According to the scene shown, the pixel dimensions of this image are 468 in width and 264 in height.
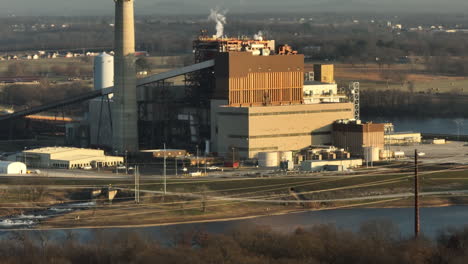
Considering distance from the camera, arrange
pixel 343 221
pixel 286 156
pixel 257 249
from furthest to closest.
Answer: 1. pixel 286 156
2. pixel 343 221
3. pixel 257 249

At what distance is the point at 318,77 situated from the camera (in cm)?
6550

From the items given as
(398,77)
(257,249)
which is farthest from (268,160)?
(398,77)

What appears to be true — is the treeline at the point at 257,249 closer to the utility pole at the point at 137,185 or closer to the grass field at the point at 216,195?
the grass field at the point at 216,195

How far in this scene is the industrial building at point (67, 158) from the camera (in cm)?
5550

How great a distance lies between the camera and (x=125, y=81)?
5828cm

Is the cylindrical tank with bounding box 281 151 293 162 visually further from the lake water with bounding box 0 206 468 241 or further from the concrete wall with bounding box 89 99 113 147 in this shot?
the concrete wall with bounding box 89 99 113 147

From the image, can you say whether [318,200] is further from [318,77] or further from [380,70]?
[380,70]

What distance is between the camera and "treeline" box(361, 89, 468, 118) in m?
83.5

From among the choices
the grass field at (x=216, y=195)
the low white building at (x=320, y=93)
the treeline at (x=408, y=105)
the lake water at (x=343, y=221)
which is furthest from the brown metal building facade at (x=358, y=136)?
the treeline at (x=408, y=105)

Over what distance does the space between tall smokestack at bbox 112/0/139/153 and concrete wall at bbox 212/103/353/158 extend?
3.35 meters

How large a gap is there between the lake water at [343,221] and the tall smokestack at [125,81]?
13.1 metres

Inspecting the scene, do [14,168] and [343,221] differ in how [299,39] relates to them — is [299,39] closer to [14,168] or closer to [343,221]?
[14,168]

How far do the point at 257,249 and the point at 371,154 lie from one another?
2070cm

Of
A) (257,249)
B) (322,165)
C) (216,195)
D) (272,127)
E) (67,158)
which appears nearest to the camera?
(257,249)
